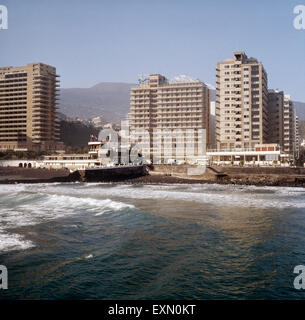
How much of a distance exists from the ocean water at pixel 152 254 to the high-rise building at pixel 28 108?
11371cm

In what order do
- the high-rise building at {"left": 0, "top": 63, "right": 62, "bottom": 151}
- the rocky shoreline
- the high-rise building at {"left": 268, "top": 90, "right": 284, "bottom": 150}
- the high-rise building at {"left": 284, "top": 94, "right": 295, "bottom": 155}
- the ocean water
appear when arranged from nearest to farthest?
1. the ocean water
2. the rocky shoreline
3. the high-rise building at {"left": 268, "top": 90, "right": 284, "bottom": 150}
4. the high-rise building at {"left": 284, "top": 94, "right": 295, "bottom": 155}
5. the high-rise building at {"left": 0, "top": 63, "right": 62, "bottom": 151}

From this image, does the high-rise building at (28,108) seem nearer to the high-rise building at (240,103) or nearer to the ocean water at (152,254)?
the high-rise building at (240,103)

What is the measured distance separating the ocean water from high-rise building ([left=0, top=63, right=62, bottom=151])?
114 meters

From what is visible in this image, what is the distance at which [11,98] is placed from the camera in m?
136

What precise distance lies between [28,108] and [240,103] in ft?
281

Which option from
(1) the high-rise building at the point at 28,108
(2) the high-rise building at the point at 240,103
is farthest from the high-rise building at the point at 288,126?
(1) the high-rise building at the point at 28,108

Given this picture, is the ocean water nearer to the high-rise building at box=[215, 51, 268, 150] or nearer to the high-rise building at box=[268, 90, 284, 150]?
the high-rise building at box=[215, 51, 268, 150]

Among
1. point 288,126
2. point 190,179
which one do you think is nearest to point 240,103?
point 190,179

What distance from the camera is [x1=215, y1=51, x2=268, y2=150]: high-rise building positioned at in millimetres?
94250

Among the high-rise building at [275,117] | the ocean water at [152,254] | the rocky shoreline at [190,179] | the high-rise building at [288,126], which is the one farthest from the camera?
the high-rise building at [288,126]

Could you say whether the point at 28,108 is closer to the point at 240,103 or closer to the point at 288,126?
the point at 240,103

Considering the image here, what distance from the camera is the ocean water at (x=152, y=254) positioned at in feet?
32.8

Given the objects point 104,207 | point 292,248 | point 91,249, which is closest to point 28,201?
point 104,207

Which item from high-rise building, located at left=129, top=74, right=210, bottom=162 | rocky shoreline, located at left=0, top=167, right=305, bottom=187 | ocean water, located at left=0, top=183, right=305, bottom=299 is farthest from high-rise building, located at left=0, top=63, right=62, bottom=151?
ocean water, located at left=0, top=183, right=305, bottom=299
